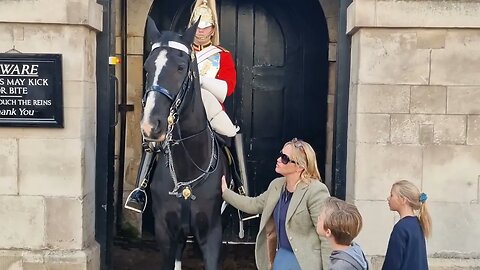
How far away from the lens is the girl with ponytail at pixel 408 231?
3588 millimetres

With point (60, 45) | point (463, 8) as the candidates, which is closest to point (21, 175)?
point (60, 45)

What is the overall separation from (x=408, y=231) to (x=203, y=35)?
101 inches

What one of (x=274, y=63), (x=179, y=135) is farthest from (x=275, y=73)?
(x=179, y=135)

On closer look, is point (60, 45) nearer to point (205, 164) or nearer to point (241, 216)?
point (205, 164)

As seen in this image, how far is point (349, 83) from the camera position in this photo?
5.50 metres

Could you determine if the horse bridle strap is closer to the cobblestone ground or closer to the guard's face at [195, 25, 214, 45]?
the guard's face at [195, 25, 214, 45]

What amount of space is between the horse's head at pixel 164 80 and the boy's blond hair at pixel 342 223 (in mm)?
1203

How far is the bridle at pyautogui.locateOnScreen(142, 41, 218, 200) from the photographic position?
12.9 ft

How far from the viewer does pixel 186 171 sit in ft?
14.5

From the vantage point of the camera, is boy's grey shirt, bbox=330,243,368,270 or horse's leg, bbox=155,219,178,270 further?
horse's leg, bbox=155,219,178,270

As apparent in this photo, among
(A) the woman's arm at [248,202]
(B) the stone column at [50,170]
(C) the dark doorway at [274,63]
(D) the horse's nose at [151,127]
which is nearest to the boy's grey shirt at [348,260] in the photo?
(A) the woman's arm at [248,202]

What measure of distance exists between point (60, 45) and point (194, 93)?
1.58 meters

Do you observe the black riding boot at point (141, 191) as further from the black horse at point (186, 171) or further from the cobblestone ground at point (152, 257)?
the cobblestone ground at point (152, 257)

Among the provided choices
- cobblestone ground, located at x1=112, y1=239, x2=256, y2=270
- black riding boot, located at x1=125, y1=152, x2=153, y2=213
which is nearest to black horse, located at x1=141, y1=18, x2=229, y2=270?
black riding boot, located at x1=125, y1=152, x2=153, y2=213
